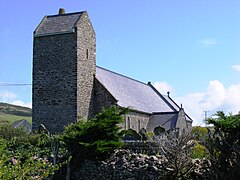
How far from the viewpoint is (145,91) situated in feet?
148

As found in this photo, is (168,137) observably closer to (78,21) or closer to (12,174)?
(12,174)

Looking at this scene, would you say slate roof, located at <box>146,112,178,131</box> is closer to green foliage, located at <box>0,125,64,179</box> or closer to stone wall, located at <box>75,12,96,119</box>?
stone wall, located at <box>75,12,96,119</box>

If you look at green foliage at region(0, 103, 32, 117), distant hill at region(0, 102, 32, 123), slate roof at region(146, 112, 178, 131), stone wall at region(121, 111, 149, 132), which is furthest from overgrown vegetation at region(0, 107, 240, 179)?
green foliage at region(0, 103, 32, 117)

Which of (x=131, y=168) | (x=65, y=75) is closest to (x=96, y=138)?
(x=131, y=168)

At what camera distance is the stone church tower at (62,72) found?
29.7 meters

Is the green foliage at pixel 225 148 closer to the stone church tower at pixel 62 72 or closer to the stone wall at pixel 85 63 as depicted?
the stone church tower at pixel 62 72

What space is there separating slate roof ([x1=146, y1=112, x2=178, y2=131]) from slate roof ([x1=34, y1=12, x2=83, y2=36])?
13.0 meters

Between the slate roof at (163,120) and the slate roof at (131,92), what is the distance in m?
1.05

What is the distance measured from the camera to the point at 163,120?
1510 inches

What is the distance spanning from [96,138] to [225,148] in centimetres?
534

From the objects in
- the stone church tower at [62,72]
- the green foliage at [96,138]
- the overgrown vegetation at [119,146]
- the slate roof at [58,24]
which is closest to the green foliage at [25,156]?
the overgrown vegetation at [119,146]

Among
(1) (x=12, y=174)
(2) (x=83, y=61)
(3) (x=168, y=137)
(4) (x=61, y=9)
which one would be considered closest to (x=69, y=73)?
(2) (x=83, y=61)

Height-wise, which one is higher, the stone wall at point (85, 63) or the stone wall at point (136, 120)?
the stone wall at point (85, 63)

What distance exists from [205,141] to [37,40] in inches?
865
